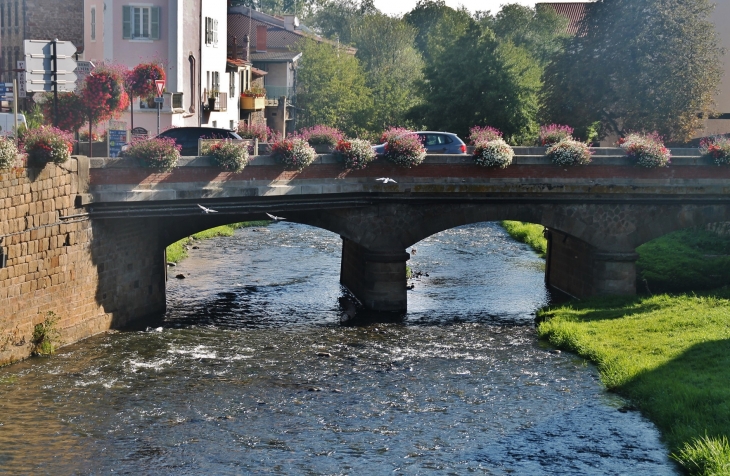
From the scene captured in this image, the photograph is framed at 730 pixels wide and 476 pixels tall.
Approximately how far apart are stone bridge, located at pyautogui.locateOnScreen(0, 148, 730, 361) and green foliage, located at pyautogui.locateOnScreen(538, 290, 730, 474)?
288cm

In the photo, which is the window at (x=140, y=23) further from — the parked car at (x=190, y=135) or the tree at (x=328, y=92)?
the tree at (x=328, y=92)

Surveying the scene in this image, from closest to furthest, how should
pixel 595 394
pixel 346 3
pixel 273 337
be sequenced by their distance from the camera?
pixel 595 394 < pixel 273 337 < pixel 346 3

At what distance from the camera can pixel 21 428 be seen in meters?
25.0

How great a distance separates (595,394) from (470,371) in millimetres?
3695

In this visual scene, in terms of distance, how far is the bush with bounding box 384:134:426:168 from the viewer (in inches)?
1458

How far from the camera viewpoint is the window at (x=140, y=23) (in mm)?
53781

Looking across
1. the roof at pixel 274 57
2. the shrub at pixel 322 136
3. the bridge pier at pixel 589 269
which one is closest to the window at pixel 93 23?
the shrub at pixel 322 136

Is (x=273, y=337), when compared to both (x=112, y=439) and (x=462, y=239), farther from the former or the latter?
(x=462, y=239)

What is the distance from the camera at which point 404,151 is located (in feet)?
121

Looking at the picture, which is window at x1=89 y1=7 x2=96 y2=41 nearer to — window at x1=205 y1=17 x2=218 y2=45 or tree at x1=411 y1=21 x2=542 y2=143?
window at x1=205 y1=17 x2=218 y2=45

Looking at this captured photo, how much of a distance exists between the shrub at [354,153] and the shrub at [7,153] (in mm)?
11553

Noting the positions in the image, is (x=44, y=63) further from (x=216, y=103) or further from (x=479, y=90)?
(x=479, y=90)

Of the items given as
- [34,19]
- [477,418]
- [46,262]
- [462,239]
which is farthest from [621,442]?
[34,19]

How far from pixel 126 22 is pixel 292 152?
2184 cm
